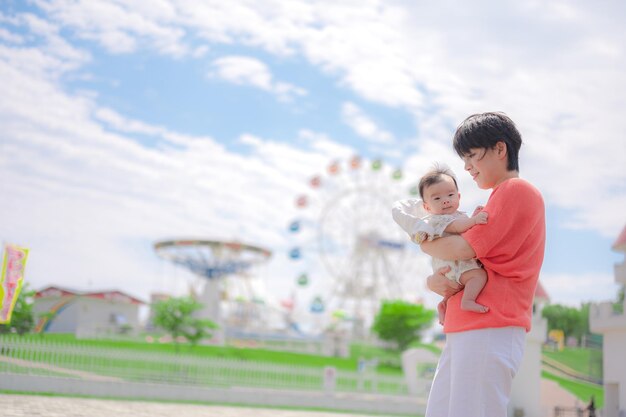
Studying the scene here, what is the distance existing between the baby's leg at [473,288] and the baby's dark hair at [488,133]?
471mm

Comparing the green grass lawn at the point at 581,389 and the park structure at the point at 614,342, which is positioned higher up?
the park structure at the point at 614,342

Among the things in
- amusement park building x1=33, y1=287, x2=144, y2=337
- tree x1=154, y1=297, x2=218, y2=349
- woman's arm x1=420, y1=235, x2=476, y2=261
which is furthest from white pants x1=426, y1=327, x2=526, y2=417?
amusement park building x1=33, y1=287, x2=144, y2=337

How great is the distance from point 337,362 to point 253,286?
22.2 metres

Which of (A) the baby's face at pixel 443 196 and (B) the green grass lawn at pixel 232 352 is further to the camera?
(B) the green grass lawn at pixel 232 352

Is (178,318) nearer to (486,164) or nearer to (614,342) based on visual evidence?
(614,342)

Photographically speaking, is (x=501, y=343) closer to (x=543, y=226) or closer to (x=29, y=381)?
(x=543, y=226)

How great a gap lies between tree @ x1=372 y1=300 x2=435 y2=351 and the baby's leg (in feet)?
121

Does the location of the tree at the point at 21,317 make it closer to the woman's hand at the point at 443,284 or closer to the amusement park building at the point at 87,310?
the amusement park building at the point at 87,310

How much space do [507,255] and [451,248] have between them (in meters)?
0.20

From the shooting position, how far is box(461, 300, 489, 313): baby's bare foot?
251cm

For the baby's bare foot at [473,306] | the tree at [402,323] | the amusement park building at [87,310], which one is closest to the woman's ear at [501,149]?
the baby's bare foot at [473,306]

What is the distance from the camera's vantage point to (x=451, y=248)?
2578 mm

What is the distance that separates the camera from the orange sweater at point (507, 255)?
8.31ft

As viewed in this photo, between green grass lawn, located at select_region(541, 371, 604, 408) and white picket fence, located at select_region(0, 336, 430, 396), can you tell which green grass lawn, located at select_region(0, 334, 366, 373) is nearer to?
white picket fence, located at select_region(0, 336, 430, 396)
